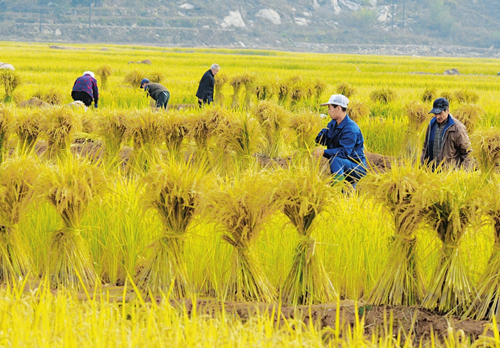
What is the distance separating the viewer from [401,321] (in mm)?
3875

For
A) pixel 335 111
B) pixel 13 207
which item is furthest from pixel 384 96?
pixel 13 207

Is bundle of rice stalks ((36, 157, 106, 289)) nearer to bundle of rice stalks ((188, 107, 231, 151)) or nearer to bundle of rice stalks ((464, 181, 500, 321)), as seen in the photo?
bundle of rice stalks ((464, 181, 500, 321))

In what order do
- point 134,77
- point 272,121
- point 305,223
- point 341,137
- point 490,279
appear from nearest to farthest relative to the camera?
point 490,279
point 305,223
point 341,137
point 272,121
point 134,77

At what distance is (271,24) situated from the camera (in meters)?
133

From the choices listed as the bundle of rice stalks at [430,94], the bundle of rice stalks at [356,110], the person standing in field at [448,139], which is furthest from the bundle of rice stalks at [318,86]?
the person standing in field at [448,139]

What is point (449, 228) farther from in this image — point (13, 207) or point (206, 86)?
point (206, 86)

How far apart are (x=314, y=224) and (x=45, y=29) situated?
113m

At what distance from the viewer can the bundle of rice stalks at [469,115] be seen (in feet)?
34.7

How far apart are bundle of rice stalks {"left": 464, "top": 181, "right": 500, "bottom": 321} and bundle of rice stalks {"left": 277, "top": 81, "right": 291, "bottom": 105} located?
35.9 ft

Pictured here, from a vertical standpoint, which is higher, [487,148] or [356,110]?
[487,148]

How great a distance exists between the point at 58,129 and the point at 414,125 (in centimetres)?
597

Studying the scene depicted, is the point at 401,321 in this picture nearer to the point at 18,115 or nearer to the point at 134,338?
the point at 134,338

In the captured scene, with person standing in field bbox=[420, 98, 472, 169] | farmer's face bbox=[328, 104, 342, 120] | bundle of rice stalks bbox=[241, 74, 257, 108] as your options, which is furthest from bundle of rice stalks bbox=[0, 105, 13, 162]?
bundle of rice stalks bbox=[241, 74, 257, 108]

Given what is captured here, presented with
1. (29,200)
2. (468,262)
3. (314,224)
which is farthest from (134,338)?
(468,262)
